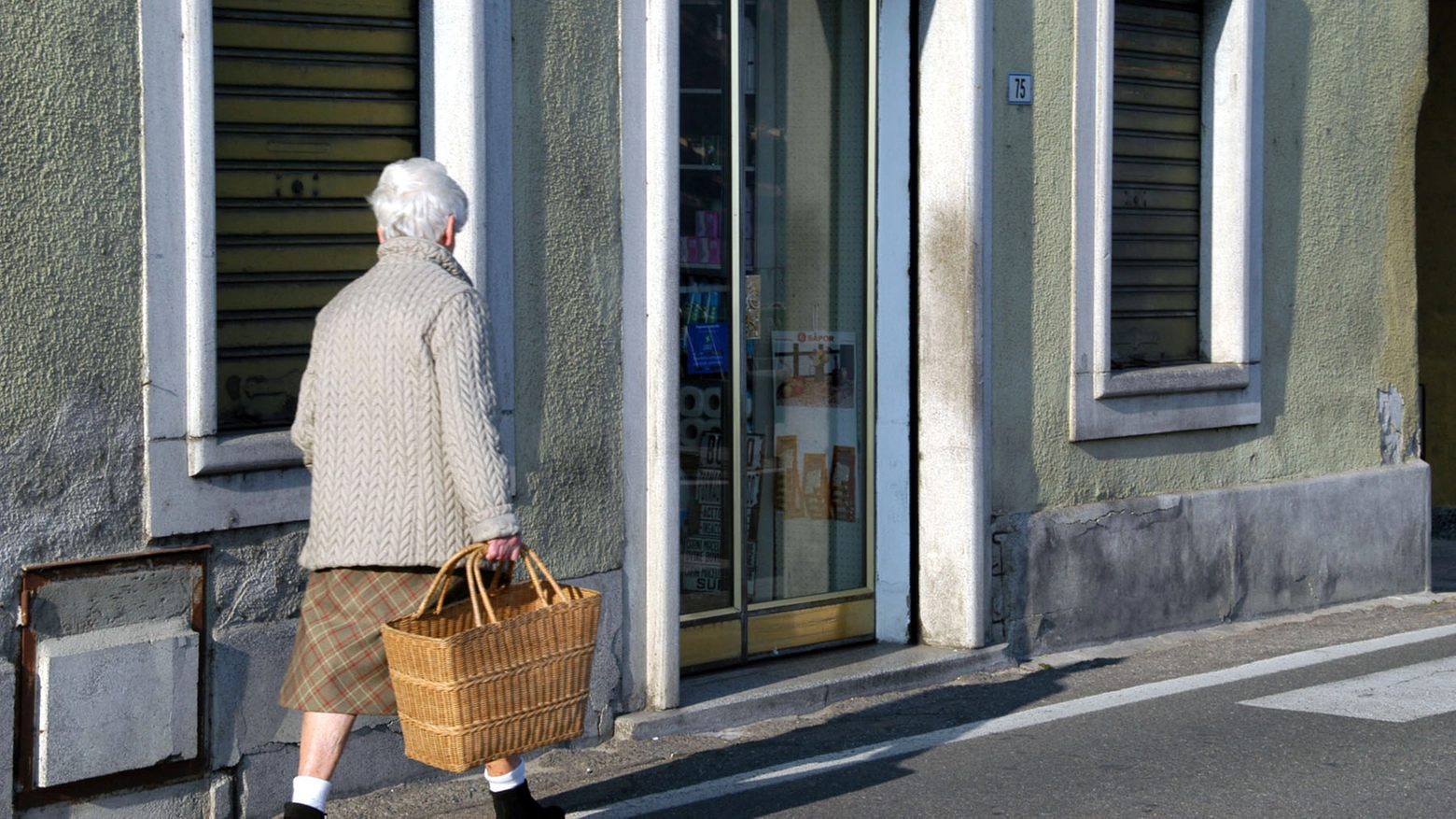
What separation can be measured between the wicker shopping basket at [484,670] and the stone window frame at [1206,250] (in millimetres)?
4287

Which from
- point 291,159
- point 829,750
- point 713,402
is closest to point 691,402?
point 713,402

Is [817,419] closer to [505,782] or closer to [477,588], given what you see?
[505,782]

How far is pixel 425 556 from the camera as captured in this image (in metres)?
3.98

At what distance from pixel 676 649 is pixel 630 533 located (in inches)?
18.4

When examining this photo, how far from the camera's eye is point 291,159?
5.32 metres

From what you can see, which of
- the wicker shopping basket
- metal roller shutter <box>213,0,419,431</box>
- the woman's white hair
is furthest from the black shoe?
metal roller shutter <box>213,0,419,431</box>

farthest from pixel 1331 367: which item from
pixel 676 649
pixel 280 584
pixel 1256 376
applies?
pixel 280 584

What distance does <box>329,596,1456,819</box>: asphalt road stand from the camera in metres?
5.02

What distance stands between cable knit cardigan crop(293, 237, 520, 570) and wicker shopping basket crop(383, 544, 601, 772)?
13cm

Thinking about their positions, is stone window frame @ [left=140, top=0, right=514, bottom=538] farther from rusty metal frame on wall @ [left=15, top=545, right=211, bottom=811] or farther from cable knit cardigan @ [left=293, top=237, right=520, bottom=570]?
cable knit cardigan @ [left=293, top=237, right=520, bottom=570]

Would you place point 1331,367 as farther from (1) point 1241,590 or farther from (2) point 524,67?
(2) point 524,67

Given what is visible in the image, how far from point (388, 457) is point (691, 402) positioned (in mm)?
2947

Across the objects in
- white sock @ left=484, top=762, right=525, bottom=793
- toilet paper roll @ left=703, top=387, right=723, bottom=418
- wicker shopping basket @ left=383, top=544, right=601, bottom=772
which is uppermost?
toilet paper roll @ left=703, top=387, right=723, bottom=418

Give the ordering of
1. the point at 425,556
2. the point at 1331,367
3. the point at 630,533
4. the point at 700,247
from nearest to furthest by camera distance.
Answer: the point at 425,556 < the point at 630,533 < the point at 700,247 < the point at 1331,367
